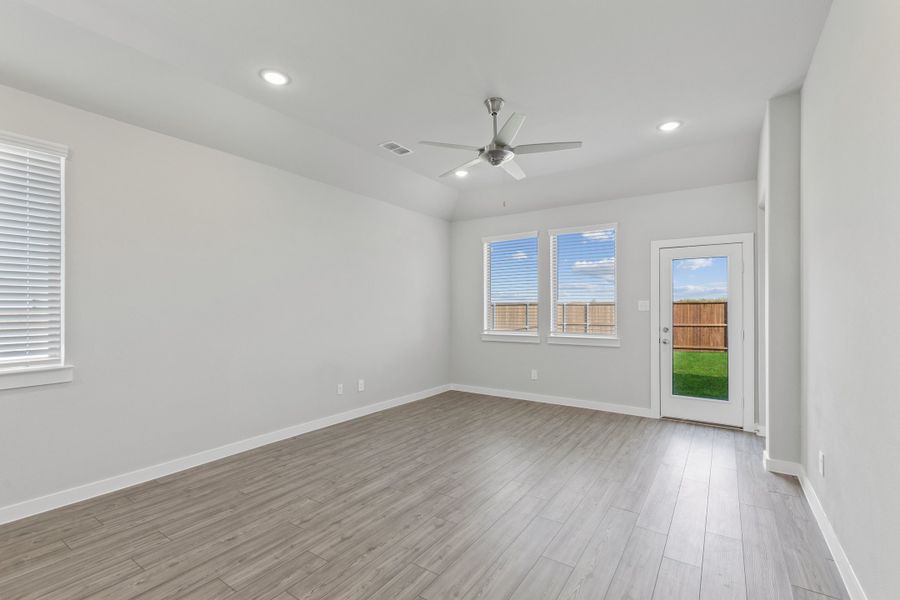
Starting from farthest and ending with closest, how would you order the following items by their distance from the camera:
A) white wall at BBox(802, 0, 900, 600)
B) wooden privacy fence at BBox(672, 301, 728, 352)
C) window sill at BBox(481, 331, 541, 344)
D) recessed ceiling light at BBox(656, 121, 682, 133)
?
window sill at BBox(481, 331, 541, 344) → wooden privacy fence at BBox(672, 301, 728, 352) → recessed ceiling light at BBox(656, 121, 682, 133) → white wall at BBox(802, 0, 900, 600)

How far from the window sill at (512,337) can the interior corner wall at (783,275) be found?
118 inches

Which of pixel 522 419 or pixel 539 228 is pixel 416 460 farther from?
pixel 539 228

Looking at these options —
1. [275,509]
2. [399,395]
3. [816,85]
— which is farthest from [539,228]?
[275,509]

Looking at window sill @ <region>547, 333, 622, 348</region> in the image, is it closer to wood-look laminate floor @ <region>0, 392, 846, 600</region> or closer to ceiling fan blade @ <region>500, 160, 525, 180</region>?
wood-look laminate floor @ <region>0, 392, 846, 600</region>

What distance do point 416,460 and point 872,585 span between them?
114 inches

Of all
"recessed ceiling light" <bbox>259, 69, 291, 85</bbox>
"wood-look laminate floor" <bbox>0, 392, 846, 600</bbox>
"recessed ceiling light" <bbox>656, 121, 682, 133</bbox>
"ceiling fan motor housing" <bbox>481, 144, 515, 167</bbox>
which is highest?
"recessed ceiling light" <bbox>259, 69, 291, 85</bbox>

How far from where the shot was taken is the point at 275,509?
→ 2.82 metres

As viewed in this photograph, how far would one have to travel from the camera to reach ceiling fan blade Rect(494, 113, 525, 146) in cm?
301

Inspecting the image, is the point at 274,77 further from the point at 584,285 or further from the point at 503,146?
the point at 584,285

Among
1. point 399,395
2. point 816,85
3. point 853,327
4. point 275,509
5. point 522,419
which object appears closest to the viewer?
point 853,327

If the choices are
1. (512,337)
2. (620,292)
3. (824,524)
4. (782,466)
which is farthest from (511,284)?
(824,524)

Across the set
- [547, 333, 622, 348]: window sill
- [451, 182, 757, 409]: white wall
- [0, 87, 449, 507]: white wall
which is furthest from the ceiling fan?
[547, 333, 622, 348]: window sill

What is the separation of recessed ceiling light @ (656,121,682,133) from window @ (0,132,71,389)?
16.0 feet

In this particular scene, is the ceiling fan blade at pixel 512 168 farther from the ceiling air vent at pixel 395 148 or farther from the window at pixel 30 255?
the window at pixel 30 255
